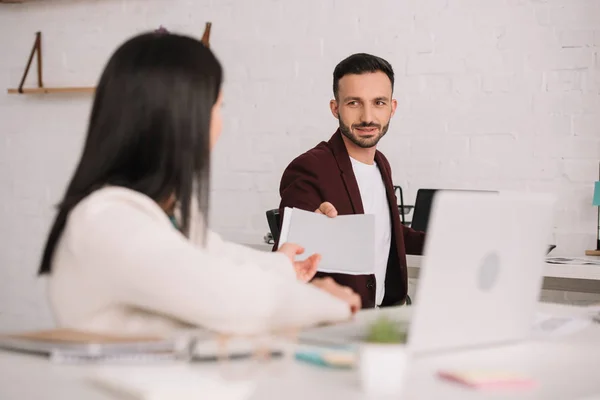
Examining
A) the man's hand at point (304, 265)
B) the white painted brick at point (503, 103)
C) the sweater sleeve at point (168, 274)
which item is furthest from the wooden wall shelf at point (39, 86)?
the sweater sleeve at point (168, 274)

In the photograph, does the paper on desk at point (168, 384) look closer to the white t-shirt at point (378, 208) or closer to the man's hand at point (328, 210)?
the man's hand at point (328, 210)

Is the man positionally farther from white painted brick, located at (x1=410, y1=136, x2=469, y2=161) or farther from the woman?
the woman

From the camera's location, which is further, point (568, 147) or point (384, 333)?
point (568, 147)

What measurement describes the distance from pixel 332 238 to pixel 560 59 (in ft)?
5.67

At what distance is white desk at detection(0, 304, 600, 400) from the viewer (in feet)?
3.23

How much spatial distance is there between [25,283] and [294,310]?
3558 mm

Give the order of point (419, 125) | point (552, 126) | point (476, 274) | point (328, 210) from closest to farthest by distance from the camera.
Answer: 1. point (476, 274)
2. point (328, 210)
3. point (552, 126)
4. point (419, 125)

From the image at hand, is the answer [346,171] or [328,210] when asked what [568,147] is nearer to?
[346,171]

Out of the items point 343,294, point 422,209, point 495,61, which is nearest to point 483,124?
point 495,61

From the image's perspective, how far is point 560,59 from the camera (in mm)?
3348

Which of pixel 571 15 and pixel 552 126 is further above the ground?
pixel 571 15

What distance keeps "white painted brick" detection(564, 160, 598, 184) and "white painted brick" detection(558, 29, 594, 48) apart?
17.6 inches

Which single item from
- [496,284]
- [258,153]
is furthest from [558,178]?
[496,284]

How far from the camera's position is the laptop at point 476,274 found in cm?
111
